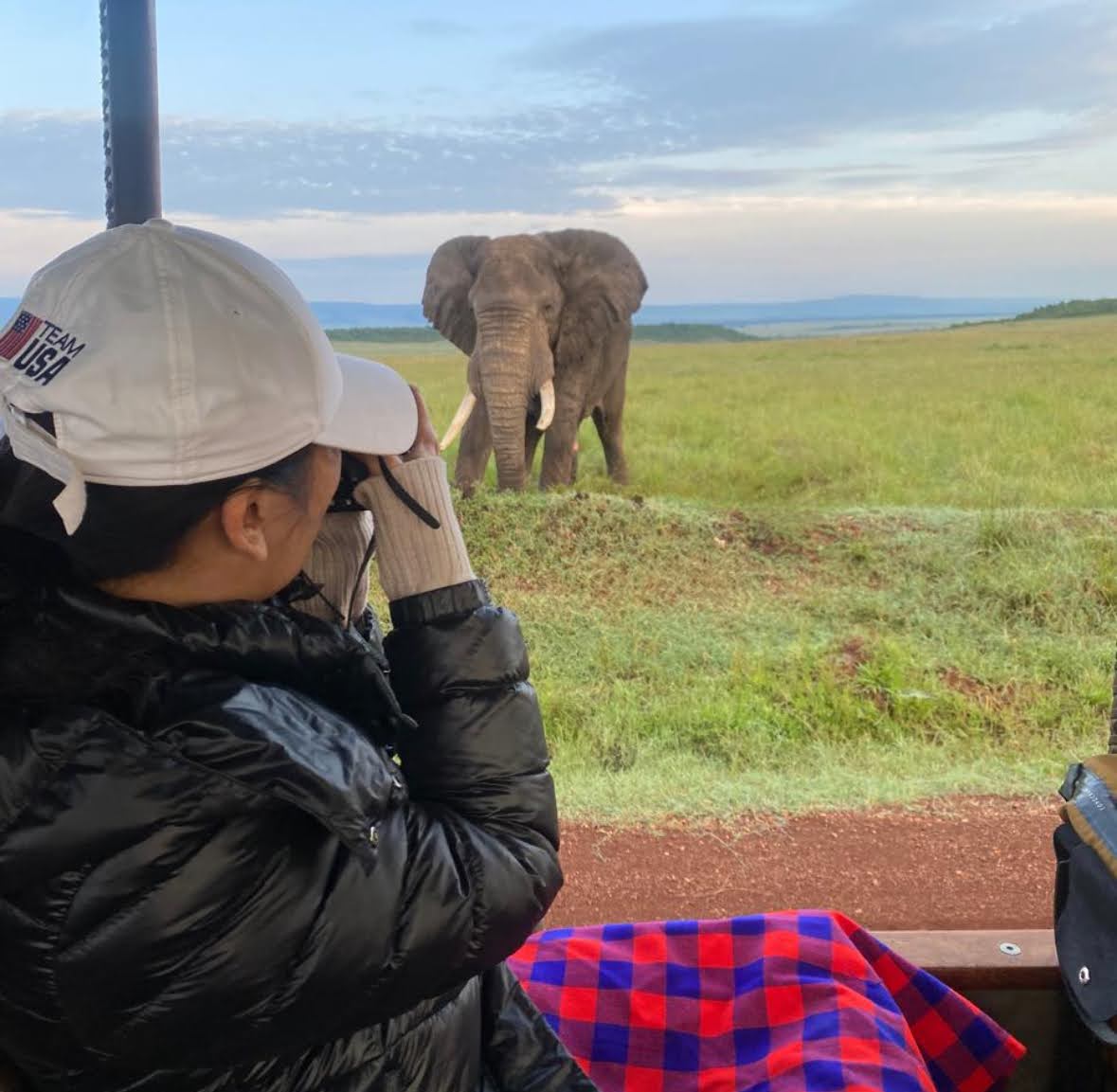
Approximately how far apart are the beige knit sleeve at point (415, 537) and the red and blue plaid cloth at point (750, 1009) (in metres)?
0.68

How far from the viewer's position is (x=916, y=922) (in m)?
2.23

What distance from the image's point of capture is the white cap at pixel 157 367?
78 cm

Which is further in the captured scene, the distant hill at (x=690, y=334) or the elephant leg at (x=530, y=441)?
the distant hill at (x=690, y=334)

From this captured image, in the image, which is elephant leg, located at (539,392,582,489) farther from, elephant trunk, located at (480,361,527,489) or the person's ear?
the person's ear

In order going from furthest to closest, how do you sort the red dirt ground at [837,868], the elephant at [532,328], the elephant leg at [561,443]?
the elephant leg at [561,443] → the elephant at [532,328] → the red dirt ground at [837,868]

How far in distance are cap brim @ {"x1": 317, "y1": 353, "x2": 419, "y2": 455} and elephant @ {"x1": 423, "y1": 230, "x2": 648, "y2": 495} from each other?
5.25 meters

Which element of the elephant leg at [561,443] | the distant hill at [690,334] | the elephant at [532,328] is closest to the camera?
the elephant at [532,328]

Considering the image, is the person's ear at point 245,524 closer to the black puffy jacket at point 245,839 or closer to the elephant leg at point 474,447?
the black puffy jacket at point 245,839

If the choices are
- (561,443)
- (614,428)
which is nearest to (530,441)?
(561,443)

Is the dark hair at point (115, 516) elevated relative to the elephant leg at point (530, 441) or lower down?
elevated

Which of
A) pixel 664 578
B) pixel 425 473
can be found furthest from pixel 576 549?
pixel 425 473

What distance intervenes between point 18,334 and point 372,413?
26 centimetres

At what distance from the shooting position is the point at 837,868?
94.7 inches

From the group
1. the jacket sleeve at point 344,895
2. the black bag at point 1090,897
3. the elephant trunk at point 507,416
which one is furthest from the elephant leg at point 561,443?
the jacket sleeve at point 344,895
